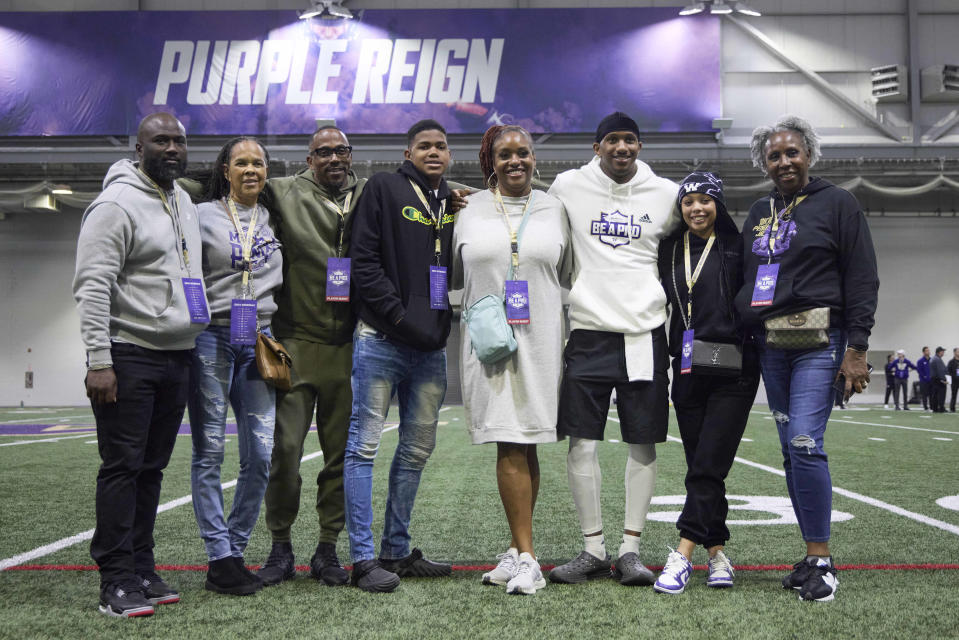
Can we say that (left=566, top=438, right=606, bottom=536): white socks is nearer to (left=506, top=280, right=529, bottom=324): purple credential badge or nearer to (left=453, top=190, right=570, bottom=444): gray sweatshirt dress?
(left=453, top=190, right=570, bottom=444): gray sweatshirt dress

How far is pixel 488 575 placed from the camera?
3322 millimetres

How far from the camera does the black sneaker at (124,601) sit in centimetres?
285

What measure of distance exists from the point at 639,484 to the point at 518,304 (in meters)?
0.88

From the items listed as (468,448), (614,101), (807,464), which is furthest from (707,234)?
(614,101)

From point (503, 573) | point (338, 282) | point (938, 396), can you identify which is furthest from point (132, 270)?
point (938, 396)

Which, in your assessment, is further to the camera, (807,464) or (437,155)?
(437,155)

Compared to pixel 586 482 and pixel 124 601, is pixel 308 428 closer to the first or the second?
pixel 124 601

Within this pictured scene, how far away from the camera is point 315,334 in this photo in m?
3.56

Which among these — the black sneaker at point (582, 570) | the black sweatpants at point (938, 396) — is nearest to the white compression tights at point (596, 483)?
the black sneaker at point (582, 570)

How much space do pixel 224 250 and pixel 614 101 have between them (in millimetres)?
→ 17257

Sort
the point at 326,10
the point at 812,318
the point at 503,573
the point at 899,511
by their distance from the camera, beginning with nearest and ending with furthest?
1. the point at 812,318
2. the point at 503,573
3. the point at 899,511
4. the point at 326,10

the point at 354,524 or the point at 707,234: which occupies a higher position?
the point at 707,234

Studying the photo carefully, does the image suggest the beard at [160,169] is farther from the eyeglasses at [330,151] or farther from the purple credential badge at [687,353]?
the purple credential badge at [687,353]

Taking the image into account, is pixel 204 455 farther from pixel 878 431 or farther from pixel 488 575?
pixel 878 431
